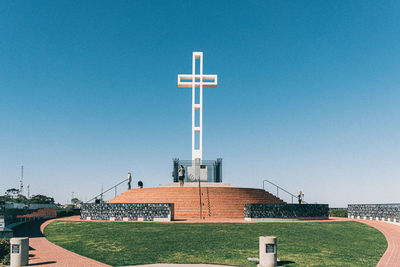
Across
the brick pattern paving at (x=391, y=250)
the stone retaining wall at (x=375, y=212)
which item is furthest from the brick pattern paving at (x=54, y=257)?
the stone retaining wall at (x=375, y=212)

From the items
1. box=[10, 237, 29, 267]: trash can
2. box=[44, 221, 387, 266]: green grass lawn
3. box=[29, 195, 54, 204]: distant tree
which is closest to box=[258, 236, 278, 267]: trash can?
box=[44, 221, 387, 266]: green grass lawn

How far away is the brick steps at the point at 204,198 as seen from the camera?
20.8 meters

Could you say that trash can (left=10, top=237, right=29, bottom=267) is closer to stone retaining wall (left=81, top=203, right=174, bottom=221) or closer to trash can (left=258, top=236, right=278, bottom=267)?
trash can (left=258, top=236, right=278, bottom=267)

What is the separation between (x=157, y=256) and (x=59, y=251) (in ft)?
12.4

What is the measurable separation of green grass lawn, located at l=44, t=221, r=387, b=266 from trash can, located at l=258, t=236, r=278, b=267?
0.50 meters

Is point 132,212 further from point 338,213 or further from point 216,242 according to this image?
point 338,213

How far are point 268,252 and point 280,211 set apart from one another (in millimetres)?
10863

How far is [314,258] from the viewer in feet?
34.2

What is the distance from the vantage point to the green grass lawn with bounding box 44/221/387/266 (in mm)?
10406

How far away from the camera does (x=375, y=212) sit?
22734 mm

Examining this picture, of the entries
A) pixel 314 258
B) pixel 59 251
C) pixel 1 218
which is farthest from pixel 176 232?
pixel 1 218

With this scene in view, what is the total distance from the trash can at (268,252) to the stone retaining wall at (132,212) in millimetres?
9888

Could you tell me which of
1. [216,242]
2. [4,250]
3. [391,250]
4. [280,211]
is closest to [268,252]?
[216,242]

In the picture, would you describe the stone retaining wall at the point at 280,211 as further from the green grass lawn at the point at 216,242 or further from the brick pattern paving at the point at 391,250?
the brick pattern paving at the point at 391,250
